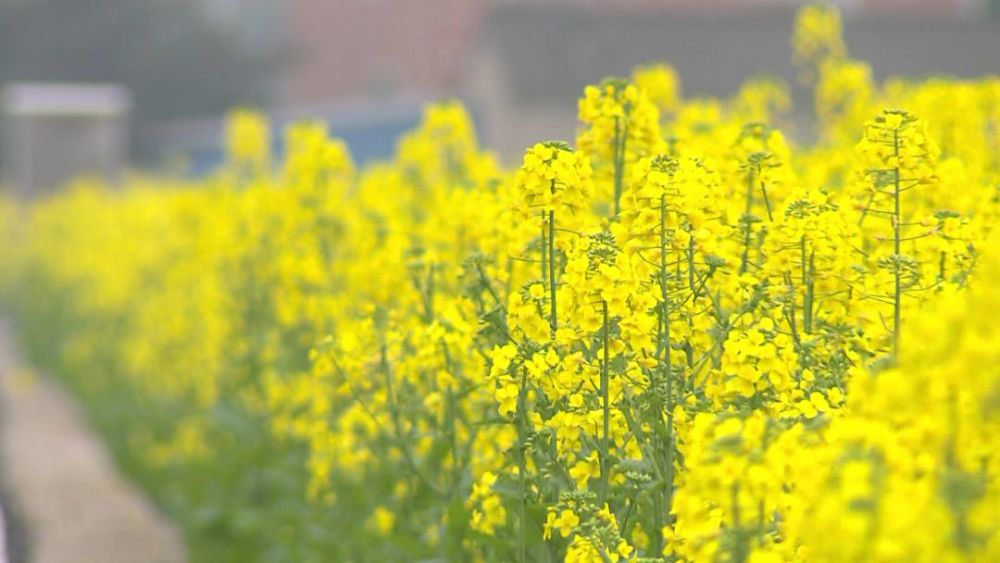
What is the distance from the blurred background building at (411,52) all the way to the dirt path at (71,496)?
4.29m

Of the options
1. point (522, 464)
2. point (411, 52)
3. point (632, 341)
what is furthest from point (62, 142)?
point (411, 52)

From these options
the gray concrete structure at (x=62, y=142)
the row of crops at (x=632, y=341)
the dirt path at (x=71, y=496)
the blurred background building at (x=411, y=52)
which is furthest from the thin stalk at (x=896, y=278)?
the gray concrete structure at (x=62, y=142)

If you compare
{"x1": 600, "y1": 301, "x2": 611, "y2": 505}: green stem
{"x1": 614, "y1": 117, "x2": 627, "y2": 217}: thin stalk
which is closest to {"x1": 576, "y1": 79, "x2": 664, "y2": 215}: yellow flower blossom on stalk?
{"x1": 614, "y1": 117, "x2": 627, "y2": 217}: thin stalk

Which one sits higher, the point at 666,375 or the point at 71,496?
the point at 666,375

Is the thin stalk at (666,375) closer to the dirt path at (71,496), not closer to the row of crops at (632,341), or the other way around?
the row of crops at (632,341)

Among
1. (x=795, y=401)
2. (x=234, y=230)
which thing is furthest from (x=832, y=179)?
(x=234, y=230)

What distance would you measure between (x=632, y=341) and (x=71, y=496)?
548 cm

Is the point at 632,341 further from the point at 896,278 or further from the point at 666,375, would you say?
the point at 896,278

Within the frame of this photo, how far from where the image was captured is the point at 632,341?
3.07 metres

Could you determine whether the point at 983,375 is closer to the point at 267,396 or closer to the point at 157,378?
the point at 267,396

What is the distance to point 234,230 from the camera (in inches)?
277

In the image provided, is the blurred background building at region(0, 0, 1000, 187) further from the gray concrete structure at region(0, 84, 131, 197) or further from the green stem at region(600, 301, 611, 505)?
the green stem at region(600, 301, 611, 505)

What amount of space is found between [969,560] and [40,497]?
265 inches

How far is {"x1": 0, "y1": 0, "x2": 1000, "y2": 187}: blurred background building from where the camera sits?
51.2 feet
